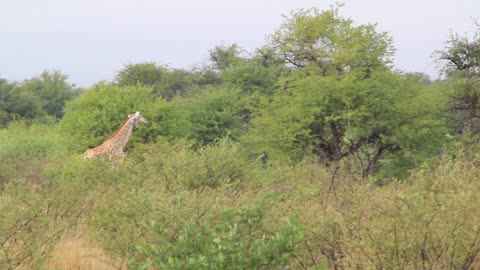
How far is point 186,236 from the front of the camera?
15.6 feet

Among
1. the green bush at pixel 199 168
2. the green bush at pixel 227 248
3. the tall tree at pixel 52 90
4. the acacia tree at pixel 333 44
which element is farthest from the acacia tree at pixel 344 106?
the tall tree at pixel 52 90

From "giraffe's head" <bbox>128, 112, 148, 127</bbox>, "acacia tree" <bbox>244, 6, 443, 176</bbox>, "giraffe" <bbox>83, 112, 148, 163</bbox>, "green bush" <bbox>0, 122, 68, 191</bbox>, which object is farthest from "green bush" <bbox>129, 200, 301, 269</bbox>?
"giraffe's head" <bbox>128, 112, 148, 127</bbox>

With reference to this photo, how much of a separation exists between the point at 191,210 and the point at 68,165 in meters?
7.06

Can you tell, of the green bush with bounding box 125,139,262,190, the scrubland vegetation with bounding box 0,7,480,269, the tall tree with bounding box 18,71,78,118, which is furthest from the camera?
the tall tree with bounding box 18,71,78,118

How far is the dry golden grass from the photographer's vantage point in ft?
23.0

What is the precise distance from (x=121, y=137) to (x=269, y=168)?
4817 millimetres

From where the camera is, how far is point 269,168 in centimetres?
1222

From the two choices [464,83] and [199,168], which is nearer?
[199,168]

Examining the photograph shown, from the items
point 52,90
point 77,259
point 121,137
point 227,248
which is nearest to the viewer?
point 227,248

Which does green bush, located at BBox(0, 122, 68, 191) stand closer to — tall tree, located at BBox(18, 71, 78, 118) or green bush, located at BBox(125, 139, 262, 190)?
green bush, located at BBox(125, 139, 262, 190)

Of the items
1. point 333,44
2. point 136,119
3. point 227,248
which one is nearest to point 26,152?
point 136,119

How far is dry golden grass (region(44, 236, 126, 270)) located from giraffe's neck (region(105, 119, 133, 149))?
7.55m

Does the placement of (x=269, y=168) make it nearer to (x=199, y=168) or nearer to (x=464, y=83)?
(x=199, y=168)

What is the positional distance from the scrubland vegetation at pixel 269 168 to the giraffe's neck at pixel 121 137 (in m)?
0.45
